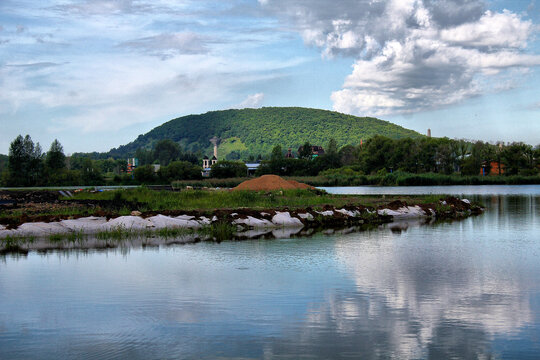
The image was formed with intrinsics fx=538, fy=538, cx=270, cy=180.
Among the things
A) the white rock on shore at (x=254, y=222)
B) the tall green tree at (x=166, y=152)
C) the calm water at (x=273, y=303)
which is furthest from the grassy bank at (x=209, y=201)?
the tall green tree at (x=166, y=152)

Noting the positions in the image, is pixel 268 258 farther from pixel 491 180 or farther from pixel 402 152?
pixel 402 152

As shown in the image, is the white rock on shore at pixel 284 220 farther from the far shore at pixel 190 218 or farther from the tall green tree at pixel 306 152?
the tall green tree at pixel 306 152

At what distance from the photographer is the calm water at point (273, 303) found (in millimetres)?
4141

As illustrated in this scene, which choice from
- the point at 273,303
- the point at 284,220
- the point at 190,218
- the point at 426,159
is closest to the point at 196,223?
the point at 190,218

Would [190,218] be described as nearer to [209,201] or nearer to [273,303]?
[209,201]

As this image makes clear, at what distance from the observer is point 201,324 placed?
4738 mm

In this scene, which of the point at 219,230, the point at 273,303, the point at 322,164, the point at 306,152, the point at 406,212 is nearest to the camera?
the point at 273,303

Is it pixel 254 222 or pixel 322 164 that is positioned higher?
pixel 322 164

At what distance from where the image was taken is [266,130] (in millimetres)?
154625

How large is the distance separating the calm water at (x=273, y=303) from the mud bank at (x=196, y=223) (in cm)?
225

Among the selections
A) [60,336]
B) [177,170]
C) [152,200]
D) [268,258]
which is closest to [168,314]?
[60,336]

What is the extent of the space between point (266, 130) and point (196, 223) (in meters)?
142

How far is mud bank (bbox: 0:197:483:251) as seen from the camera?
36.8 feet

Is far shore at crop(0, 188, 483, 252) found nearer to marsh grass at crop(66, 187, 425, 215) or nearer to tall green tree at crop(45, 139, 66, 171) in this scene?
marsh grass at crop(66, 187, 425, 215)
